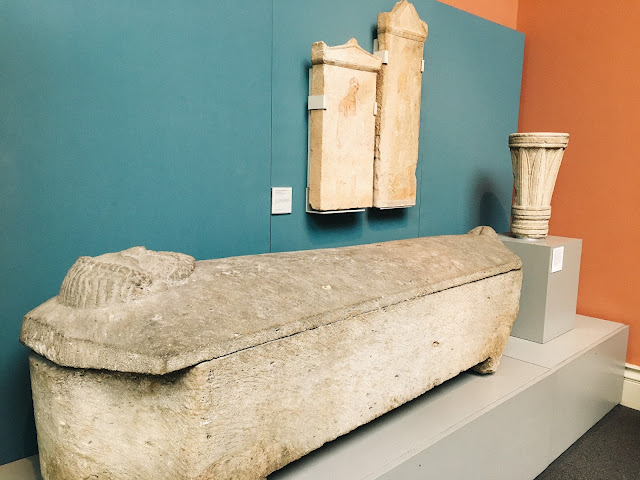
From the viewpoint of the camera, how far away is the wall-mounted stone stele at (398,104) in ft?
8.98

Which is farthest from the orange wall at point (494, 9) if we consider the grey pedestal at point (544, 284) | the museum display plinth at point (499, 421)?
the museum display plinth at point (499, 421)

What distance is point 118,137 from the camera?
1.92 meters

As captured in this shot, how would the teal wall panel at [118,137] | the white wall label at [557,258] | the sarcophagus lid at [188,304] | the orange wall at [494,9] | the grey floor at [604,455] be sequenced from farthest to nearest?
the orange wall at [494,9] < the white wall label at [557,258] < the grey floor at [604,455] < the teal wall panel at [118,137] < the sarcophagus lid at [188,304]

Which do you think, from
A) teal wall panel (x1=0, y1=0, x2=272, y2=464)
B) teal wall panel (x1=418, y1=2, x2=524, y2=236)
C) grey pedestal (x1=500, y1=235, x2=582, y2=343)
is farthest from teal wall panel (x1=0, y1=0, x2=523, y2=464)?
grey pedestal (x1=500, y1=235, x2=582, y2=343)

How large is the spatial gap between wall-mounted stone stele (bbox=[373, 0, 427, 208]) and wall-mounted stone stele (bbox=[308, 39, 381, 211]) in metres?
0.11

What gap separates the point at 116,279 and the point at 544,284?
93.5 inches

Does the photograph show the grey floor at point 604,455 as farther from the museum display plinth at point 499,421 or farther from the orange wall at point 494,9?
the orange wall at point 494,9

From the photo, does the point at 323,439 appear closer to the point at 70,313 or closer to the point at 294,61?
the point at 70,313

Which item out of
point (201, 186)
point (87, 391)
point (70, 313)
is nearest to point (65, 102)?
point (201, 186)

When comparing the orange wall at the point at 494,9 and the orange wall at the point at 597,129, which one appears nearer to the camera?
the orange wall at the point at 597,129

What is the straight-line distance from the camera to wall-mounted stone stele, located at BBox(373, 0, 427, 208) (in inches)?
108

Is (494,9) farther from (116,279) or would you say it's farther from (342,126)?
(116,279)

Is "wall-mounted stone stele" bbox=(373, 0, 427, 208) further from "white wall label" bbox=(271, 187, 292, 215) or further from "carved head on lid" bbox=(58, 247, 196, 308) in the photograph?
"carved head on lid" bbox=(58, 247, 196, 308)

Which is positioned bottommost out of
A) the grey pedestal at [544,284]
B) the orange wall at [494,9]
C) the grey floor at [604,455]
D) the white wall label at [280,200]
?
the grey floor at [604,455]
